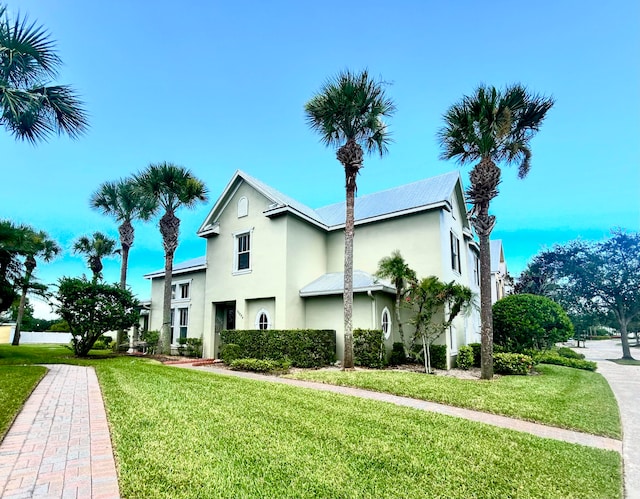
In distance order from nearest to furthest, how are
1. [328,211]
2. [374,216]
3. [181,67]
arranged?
1. [374,216]
2. [181,67]
3. [328,211]

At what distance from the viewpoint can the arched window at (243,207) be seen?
1927 cm

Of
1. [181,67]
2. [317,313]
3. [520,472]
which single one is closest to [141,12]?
[181,67]

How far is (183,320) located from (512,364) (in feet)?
63.0

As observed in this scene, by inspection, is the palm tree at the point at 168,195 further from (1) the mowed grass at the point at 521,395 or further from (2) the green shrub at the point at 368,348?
(2) the green shrub at the point at 368,348

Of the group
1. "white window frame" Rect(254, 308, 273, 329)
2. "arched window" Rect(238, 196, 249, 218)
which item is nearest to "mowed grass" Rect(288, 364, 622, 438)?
"white window frame" Rect(254, 308, 273, 329)

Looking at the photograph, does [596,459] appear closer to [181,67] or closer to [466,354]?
[466,354]

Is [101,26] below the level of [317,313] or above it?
above

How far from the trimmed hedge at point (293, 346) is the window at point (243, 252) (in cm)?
416

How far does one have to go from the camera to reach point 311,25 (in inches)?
657

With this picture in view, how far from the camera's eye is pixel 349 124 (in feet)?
46.0

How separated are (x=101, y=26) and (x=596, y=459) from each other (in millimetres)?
21310

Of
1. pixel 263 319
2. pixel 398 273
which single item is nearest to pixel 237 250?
pixel 263 319

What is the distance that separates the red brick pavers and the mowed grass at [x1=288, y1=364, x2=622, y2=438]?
6.60 m

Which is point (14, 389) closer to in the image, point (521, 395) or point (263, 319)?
point (263, 319)
